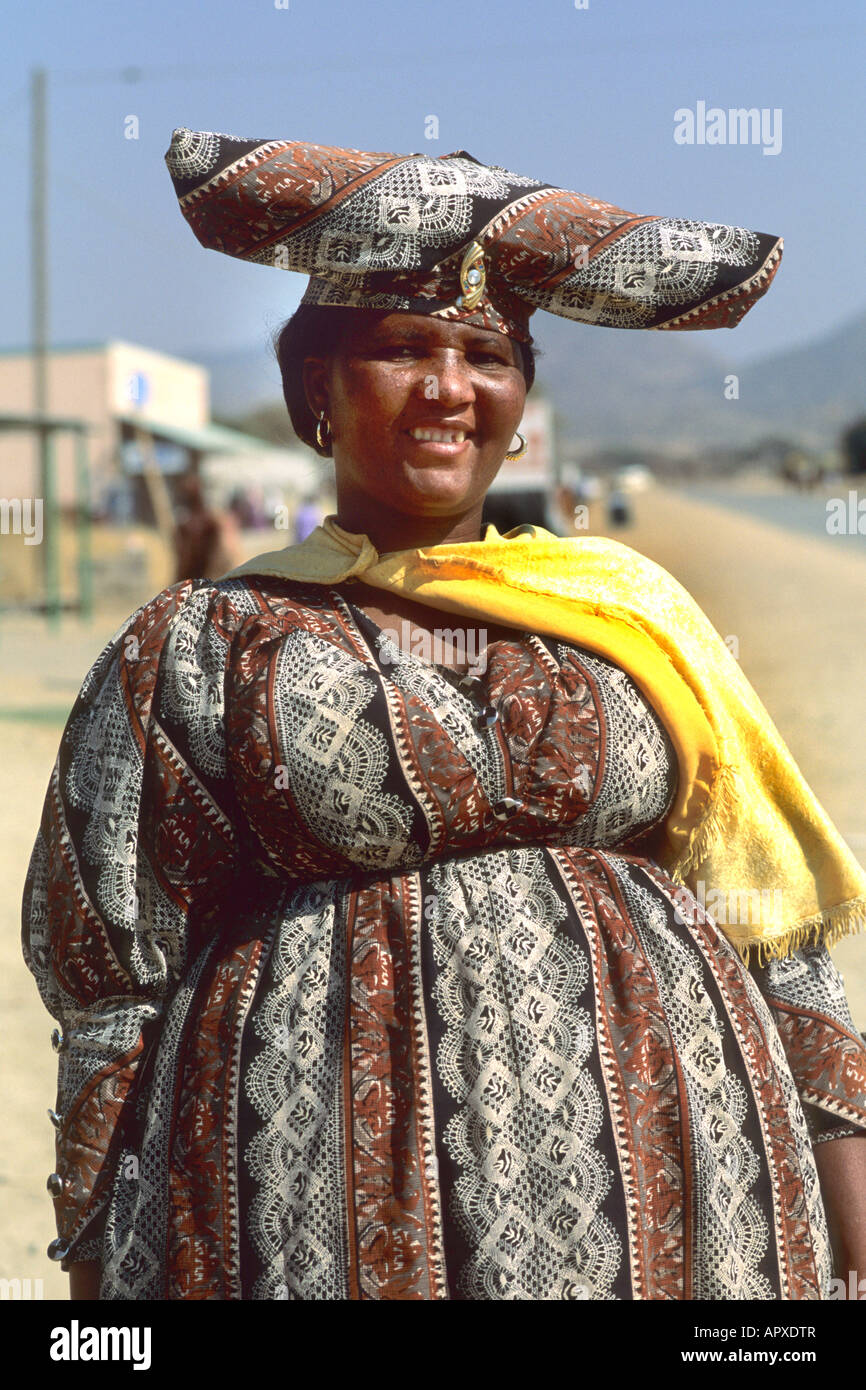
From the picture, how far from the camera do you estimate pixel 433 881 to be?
1.62 metres

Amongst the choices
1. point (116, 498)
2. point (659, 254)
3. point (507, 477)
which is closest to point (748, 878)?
point (659, 254)

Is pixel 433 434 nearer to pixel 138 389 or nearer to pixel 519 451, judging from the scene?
pixel 519 451

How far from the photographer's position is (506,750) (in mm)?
1623

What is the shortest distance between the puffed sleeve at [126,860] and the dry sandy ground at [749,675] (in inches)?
67.6

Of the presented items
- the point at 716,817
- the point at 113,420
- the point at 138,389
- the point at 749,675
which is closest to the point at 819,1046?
the point at 716,817

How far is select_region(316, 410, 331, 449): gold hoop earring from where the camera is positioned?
1.81 m

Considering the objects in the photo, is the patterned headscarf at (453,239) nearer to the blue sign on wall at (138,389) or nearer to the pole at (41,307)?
the pole at (41,307)

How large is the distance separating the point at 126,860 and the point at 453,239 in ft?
2.55

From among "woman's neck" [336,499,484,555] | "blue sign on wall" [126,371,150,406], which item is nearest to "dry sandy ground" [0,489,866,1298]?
"woman's neck" [336,499,484,555]

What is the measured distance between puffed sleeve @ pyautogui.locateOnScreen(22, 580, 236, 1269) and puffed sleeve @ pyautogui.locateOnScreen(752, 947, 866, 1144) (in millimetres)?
684

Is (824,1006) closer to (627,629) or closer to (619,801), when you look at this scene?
(619,801)

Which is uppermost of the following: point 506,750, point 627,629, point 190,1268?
point 627,629

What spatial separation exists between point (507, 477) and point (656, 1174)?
18.1m

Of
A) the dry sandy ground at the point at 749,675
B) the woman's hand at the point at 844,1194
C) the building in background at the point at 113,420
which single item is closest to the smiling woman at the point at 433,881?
the woman's hand at the point at 844,1194
